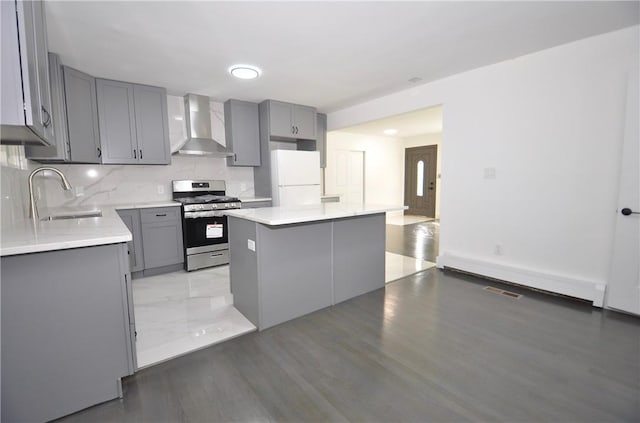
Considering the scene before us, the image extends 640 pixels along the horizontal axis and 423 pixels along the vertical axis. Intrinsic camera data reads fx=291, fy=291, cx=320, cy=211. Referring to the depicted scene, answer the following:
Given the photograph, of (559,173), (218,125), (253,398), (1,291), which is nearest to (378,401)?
(253,398)

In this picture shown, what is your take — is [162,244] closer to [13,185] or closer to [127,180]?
[127,180]

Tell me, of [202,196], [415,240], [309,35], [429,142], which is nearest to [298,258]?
[309,35]

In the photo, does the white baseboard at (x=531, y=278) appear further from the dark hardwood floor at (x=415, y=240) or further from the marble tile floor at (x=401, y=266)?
the dark hardwood floor at (x=415, y=240)

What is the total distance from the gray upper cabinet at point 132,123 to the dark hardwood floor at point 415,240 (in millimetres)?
3826

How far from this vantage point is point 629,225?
2453 millimetres

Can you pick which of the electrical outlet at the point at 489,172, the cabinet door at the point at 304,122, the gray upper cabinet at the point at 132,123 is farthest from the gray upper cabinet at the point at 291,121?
the electrical outlet at the point at 489,172

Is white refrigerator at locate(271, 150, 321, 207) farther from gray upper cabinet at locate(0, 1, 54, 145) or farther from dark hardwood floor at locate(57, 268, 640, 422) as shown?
gray upper cabinet at locate(0, 1, 54, 145)

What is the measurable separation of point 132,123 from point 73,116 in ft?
1.98

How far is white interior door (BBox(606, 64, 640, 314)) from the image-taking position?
2389 millimetres

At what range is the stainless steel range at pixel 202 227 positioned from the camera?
3.75 metres

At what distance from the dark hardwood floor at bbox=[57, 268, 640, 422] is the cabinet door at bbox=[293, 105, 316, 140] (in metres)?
3.21

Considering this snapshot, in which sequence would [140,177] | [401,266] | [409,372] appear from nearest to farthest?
[409,372] < [401,266] < [140,177]

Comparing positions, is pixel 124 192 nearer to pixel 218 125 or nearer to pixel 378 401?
pixel 218 125

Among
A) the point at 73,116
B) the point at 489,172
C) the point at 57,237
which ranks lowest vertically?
the point at 57,237
